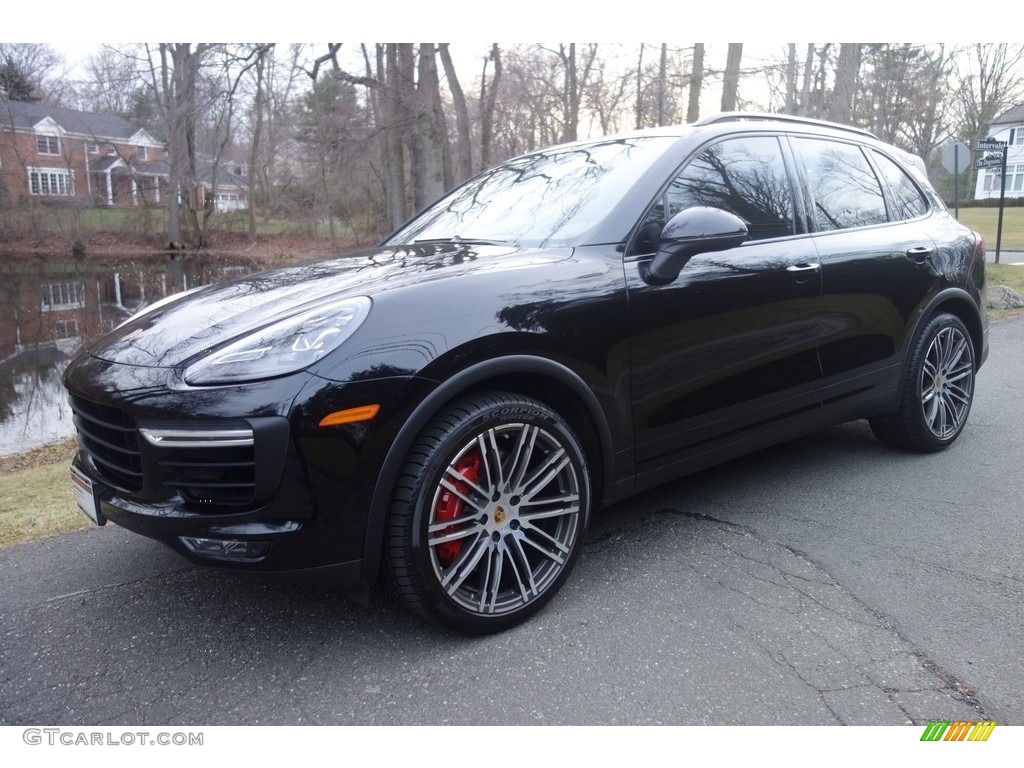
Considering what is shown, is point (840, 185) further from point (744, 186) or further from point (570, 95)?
point (570, 95)

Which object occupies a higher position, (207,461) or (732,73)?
(732,73)

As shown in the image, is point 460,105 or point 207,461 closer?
point 207,461

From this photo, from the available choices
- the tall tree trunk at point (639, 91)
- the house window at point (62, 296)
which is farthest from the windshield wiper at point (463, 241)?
the tall tree trunk at point (639, 91)

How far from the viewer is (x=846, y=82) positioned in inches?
1033

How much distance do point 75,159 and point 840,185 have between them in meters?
46.0

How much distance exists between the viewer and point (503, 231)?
3.39m

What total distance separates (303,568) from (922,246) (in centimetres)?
374

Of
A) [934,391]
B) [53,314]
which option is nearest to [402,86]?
[53,314]

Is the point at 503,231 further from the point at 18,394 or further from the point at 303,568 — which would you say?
the point at 18,394

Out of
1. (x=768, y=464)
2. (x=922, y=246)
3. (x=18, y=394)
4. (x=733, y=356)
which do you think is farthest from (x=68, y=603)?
(x=18, y=394)

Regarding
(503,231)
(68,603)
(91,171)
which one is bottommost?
(68,603)

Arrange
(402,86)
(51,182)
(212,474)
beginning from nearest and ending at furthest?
1. (212,474)
2. (402,86)
3. (51,182)
